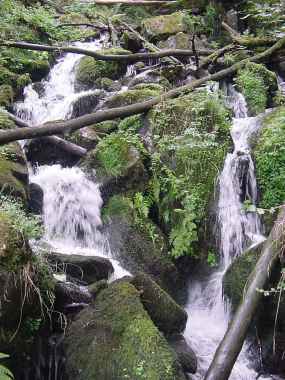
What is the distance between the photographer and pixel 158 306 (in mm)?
5516

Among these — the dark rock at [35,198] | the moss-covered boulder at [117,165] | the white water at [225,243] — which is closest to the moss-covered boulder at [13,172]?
the dark rock at [35,198]

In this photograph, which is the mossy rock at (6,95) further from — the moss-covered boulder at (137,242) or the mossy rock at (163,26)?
the mossy rock at (163,26)

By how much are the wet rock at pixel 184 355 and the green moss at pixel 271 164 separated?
2674 mm

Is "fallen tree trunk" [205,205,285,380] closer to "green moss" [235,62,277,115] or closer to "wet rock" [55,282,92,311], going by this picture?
"wet rock" [55,282,92,311]

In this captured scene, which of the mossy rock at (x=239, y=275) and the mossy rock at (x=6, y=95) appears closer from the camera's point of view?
the mossy rock at (x=239, y=275)

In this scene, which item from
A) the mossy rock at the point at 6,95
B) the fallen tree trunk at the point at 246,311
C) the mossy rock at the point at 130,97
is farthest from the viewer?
the mossy rock at the point at 6,95

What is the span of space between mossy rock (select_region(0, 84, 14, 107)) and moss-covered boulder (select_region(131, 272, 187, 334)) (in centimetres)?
684

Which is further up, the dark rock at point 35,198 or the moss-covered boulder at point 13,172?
the moss-covered boulder at point 13,172

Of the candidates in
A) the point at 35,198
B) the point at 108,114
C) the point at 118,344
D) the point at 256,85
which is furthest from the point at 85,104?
the point at 118,344

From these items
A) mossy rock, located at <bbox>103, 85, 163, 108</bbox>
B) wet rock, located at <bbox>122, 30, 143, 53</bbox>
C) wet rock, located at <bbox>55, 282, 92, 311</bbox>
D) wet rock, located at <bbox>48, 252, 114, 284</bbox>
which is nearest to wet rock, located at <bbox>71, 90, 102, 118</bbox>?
mossy rock, located at <bbox>103, 85, 163, 108</bbox>

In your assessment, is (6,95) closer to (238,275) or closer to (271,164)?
(271,164)

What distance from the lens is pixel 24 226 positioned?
4.92 meters

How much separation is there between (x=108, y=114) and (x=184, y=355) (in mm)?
4167

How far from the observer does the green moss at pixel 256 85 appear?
9.96 meters
